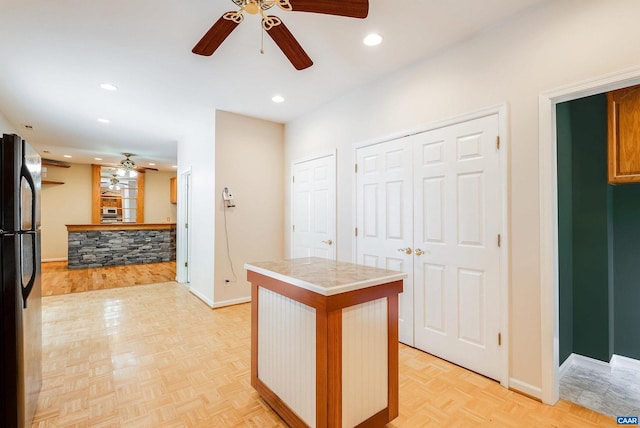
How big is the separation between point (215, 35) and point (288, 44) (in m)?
0.50

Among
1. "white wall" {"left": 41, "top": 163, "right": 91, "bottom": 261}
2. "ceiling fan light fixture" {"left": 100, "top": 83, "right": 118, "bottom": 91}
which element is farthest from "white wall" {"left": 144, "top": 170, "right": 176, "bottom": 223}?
"ceiling fan light fixture" {"left": 100, "top": 83, "right": 118, "bottom": 91}

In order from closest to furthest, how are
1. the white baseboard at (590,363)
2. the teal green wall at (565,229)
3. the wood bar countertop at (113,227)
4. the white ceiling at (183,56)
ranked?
the white ceiling at (183,56)
the teal green wall at (565,229)
the white baseboard at (590,363)
the wood bar countertop at (113,227)

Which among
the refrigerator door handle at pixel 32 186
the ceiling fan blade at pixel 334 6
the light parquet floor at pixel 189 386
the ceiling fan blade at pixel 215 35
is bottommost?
the light parquet floor at pixel 189 386

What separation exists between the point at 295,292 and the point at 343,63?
2.29 meters

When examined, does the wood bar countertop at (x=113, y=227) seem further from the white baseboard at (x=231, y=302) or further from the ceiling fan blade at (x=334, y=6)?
the ceiling fan blade at (x=334, y=6)

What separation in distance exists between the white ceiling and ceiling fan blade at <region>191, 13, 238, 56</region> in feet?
0.79

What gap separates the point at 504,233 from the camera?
2.19 metres

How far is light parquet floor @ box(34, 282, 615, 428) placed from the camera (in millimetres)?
1848

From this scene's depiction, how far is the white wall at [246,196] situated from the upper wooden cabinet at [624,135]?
12.5ft

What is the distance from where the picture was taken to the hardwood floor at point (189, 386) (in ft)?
6.06

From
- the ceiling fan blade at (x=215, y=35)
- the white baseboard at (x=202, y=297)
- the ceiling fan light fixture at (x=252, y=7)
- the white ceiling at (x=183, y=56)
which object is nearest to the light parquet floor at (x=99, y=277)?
the white baseboard at (x=202, y=297)

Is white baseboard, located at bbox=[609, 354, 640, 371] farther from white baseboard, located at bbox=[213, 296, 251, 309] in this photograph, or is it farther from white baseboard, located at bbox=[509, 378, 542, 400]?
white baseboard, located at bbox=[213, 296, 251, 309]

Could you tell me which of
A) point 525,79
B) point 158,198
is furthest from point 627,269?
point 158,198

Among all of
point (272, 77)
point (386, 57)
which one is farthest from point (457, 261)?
point (272, 77)
